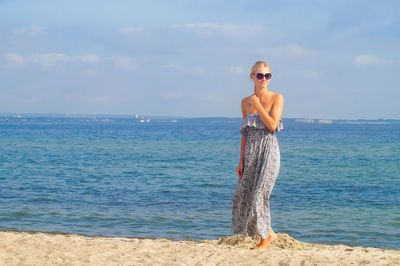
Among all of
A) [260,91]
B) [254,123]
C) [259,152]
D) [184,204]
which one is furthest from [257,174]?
[184,204]

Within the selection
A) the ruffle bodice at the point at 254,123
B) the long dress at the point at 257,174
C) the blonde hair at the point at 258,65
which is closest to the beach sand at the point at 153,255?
the long dress at the point at 257,174

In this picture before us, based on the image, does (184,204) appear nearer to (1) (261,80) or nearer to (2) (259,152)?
(2) (259,152)

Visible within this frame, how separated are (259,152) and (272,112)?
0.58 meters

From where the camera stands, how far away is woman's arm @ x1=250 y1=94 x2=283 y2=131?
580cm

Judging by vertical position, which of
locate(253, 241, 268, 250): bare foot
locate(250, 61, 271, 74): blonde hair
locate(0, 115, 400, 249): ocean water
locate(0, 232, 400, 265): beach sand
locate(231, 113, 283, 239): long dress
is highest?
locate(250, 61, 271, 74): blonde hair

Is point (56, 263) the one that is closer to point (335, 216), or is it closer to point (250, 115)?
point (250, 115)

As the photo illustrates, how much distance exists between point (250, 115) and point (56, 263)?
3153 mm

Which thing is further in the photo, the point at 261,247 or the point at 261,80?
the point at 261,247

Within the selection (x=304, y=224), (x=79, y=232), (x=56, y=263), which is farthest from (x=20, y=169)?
(x=56, y=263)

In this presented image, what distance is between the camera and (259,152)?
6.02 metres

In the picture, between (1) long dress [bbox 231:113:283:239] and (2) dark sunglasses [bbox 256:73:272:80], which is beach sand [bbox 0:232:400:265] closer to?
(1) long dress [bbox 231:113:283:239]

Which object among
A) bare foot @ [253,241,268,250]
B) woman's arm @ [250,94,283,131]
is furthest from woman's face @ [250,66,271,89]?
bare foot @ [253,241,268,250]

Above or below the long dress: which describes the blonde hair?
above

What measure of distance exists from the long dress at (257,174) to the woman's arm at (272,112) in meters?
0.13
